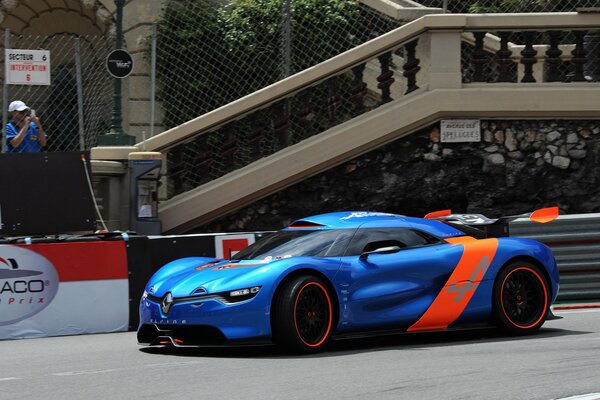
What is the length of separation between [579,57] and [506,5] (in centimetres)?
421

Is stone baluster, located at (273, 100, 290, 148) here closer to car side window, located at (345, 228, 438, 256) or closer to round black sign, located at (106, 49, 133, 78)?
round black sign, located at (106, 49, 133, 78)

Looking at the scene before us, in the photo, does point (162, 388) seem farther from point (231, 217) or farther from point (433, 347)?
point (231, 217)

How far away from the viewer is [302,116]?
53.8 ft

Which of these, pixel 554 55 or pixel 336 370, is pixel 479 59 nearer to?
pixel 554 55

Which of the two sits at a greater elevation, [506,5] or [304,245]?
[506,5]

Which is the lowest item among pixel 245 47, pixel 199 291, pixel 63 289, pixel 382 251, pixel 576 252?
pixel 63 289

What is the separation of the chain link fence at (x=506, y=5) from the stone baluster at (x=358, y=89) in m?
4.21

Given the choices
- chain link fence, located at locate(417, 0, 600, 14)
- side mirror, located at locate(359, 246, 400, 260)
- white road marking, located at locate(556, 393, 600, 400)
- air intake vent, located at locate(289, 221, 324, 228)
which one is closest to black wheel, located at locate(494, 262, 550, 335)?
side mirror, located at locate(359, 246, 400, 260)

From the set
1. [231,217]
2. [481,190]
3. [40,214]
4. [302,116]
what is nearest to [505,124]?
[481,190]

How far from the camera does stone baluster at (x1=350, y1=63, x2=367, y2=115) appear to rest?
16406 mm

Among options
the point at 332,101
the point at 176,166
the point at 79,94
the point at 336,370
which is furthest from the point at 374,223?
the point at 79,94

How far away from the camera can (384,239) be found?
10.9 m

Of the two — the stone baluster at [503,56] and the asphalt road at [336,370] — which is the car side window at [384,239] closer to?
the asphalt road at [336,370]

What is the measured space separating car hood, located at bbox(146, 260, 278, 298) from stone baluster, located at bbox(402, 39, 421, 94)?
641 centimetres
